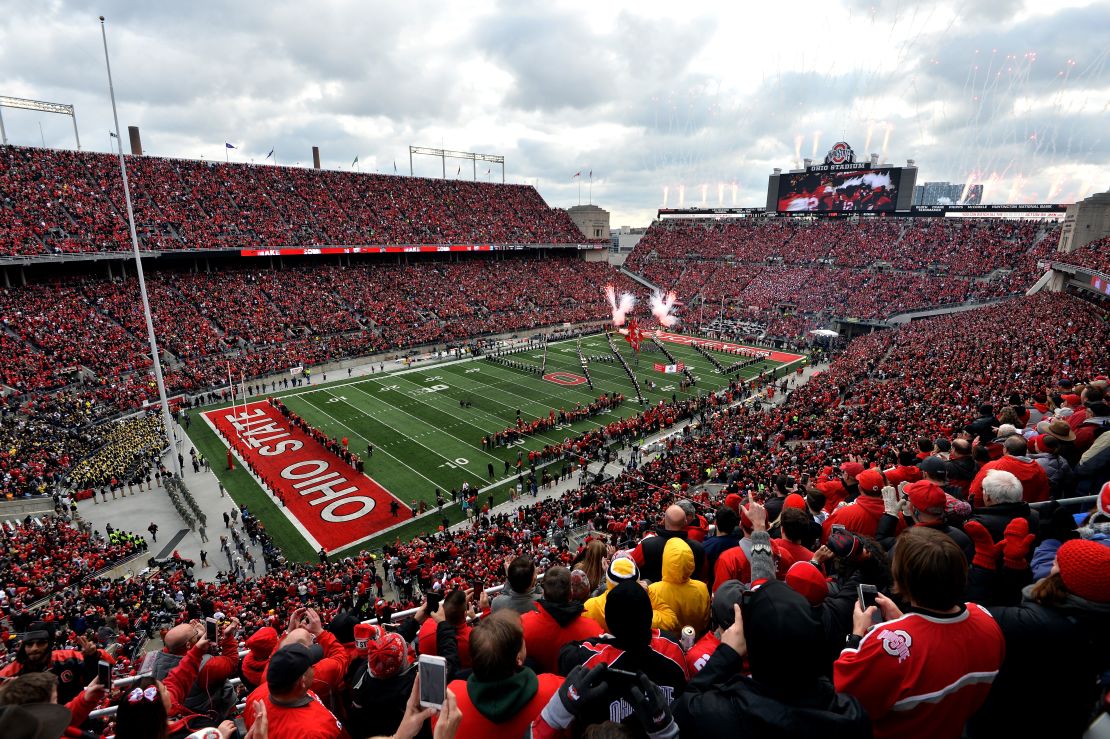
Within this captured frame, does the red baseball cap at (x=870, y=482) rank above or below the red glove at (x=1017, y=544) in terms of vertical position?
below

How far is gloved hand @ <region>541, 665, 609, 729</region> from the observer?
241 cm

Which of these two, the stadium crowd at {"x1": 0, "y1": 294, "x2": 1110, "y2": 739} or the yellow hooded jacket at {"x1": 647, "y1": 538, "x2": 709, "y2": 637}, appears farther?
the yellow hooded jacket at {"x1": 647, "y1": 538, "x2": 709, "y2": 637}

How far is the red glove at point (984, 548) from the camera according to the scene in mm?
3814

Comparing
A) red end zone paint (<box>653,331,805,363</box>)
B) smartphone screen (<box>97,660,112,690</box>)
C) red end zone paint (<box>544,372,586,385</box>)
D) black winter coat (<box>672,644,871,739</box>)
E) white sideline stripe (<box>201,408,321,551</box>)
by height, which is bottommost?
white sideline stripe (<box>201,408,321,551</box>)

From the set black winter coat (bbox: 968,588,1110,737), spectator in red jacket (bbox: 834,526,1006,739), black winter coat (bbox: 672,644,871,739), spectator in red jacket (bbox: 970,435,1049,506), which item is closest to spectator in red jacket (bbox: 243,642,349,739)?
black winter coat (bbox: 672,644,871,739)

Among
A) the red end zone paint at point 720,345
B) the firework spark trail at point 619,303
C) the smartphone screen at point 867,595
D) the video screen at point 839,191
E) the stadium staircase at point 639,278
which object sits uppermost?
the video screen at point 839,191

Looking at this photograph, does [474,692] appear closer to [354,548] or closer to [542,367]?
[354,548]

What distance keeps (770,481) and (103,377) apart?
3467 cm

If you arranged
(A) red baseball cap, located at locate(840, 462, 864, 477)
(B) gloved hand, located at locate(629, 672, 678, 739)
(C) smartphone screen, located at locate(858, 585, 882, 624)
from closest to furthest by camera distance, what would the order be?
(B) gloved hand, located at locate(629, 672, 678, 739), (C) smartphone screen, located at locate(858, 585, 882, 624), (A) red baseball cap, located at locate(840, 462, 864, 477)

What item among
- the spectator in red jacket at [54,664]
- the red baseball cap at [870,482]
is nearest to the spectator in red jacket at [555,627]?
the spectator in red jacket at [54,664]

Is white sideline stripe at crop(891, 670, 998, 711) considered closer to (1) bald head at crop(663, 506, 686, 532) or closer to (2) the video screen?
(1) bald head at crop(663, 506, 686, 532)

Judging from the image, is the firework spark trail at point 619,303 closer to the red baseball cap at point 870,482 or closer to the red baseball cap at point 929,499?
the red baseball cap at point 870,482

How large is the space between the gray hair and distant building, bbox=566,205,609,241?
248 ft

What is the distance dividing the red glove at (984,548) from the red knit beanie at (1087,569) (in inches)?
47.0
